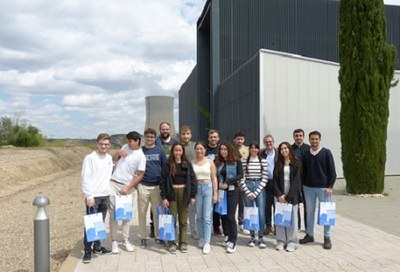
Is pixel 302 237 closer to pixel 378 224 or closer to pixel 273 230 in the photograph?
pixel 273 230

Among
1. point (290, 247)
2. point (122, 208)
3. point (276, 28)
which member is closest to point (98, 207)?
point (122, 208)

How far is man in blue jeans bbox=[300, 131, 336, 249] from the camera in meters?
6.55

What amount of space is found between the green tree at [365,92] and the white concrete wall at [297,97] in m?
4.41

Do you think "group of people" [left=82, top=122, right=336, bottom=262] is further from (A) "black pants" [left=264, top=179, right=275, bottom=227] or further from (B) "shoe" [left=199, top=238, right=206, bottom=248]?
(A) "black pants" [left=264, top=179, right=275, bottom=227]

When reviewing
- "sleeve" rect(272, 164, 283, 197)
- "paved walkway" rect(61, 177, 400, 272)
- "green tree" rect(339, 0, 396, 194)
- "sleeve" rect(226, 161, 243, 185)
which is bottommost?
"paved walkway" rect(61, 177, 400, 272)

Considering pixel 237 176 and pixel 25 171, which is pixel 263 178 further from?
pixel 25 171

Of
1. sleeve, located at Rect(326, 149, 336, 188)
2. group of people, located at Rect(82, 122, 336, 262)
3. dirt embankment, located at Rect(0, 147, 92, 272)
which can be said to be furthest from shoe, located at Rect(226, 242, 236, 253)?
dirt embankment, located at Rect(0, 147, 92, 272)

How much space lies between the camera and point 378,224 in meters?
8.46

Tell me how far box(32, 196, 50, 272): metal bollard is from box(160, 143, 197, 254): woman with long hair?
179cm

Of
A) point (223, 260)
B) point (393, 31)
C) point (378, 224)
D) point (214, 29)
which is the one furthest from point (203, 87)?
point (223, 260)

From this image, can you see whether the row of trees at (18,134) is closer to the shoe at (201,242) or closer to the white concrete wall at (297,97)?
the white concrete wall at (297,97)

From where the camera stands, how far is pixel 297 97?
17578mm

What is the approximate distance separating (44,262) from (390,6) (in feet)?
99.7

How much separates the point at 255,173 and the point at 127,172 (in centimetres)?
191
